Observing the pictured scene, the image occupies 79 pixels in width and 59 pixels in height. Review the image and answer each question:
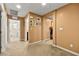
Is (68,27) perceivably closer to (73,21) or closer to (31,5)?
(73,21)

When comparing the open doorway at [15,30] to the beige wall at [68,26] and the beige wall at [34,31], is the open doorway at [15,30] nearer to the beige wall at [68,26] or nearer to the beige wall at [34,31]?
the beige wall at [34,31]

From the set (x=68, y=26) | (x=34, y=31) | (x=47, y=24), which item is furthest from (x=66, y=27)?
(x=34, y=31)

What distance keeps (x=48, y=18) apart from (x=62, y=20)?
36 cm

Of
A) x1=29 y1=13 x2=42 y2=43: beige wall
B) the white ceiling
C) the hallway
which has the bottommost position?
the hallway

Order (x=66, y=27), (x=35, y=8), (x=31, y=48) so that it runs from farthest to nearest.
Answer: (x=66, y=27)
(x=31, y=48)
(x=35, y=8)

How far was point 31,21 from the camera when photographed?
8.84 ft

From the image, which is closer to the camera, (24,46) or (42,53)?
(42,53)

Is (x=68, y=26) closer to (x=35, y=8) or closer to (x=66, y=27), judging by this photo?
(x=66, y=27)

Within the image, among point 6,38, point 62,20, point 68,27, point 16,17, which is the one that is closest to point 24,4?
point 16,17

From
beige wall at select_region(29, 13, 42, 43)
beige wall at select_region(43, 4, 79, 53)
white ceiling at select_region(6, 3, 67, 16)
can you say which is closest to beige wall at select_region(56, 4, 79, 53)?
beige wall at select_region(43, 4, 79, 53)

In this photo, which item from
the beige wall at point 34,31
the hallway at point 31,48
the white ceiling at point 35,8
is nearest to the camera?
the white ceiling at point 35,8

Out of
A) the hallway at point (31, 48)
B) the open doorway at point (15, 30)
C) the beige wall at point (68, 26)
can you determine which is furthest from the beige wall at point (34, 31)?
the beige wall at point (68, 26)

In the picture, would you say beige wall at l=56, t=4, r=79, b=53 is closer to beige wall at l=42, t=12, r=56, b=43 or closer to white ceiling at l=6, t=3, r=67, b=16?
beige wall at l=42, t=12, r=56, b=43

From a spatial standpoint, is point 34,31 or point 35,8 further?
point 34,31
